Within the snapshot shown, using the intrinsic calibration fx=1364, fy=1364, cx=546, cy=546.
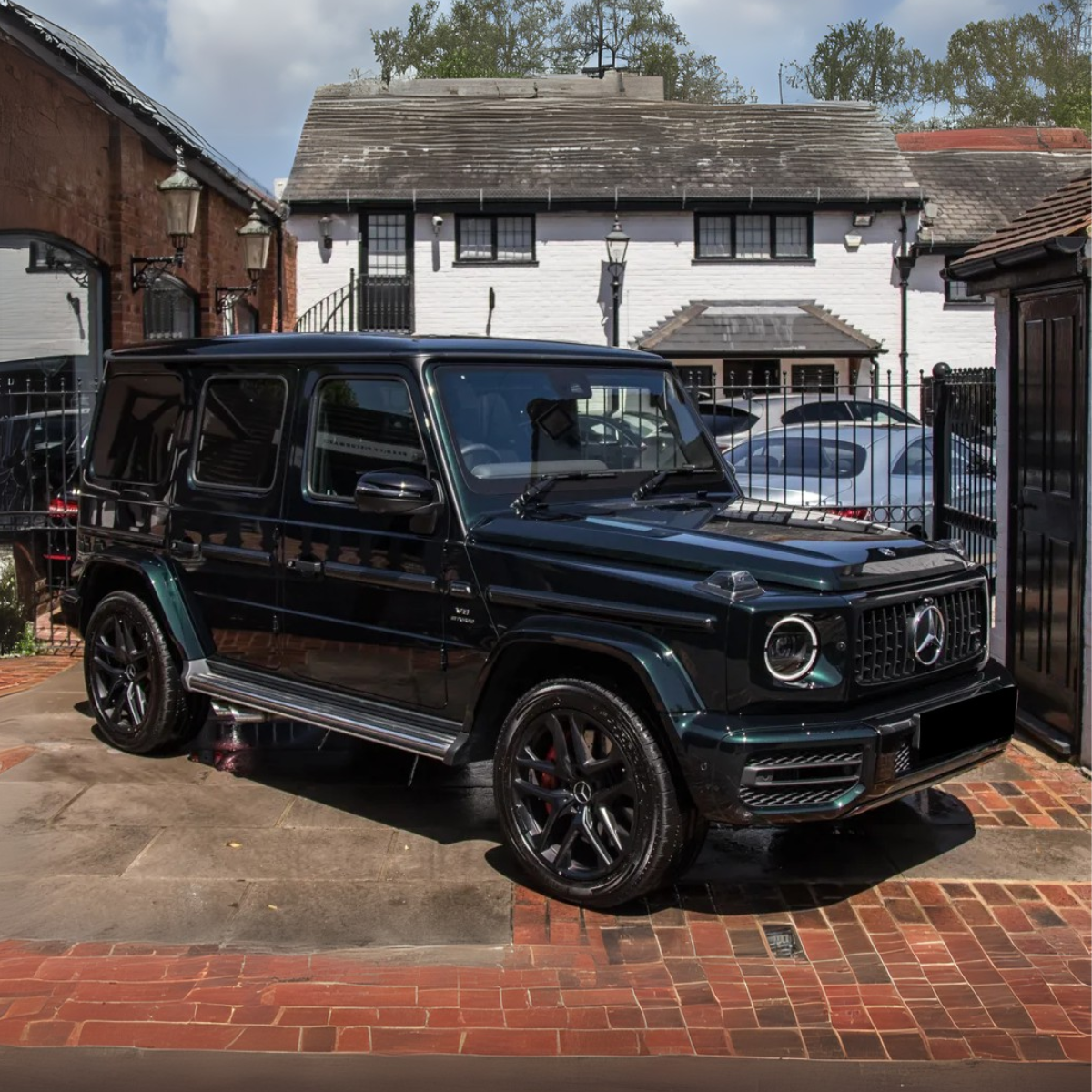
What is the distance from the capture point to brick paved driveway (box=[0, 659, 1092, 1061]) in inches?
153

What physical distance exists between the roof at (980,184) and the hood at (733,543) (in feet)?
77.0

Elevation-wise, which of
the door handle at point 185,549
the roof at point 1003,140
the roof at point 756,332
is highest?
the roof at point 1003,140

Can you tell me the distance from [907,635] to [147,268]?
34.0 ft

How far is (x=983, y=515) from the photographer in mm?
8000

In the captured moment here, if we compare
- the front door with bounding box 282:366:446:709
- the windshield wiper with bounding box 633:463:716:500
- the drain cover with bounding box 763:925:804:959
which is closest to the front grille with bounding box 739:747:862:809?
the drain cover with bounding box 763:925:804:959

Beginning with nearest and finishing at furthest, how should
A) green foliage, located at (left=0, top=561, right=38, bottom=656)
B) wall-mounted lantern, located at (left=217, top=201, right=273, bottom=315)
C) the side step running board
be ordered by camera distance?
the side step running board, green foliage, located at (left=0, top=561, right=38, bottom=656), wall-mounted lantern, located at (left=217, top=201, right=273, bottom=315)

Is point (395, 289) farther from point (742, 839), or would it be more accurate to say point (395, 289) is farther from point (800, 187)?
point (742, 839)

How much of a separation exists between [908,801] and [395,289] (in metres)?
23.0

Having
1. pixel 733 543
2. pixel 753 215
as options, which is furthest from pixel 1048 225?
pixel 753 215

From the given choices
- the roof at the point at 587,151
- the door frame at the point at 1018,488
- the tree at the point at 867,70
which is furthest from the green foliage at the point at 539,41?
the door frame at the point at 1018,488

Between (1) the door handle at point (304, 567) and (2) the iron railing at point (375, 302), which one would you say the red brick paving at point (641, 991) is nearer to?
(1) the door handle at point (304, 567)

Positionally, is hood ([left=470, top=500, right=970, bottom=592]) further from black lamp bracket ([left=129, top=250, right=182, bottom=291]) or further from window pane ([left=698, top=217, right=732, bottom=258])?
window pane ([left=698, top=217, right=732, bottom=258])

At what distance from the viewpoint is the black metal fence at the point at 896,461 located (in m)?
8.13

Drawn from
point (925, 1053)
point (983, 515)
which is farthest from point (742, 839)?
point (983, 515)
